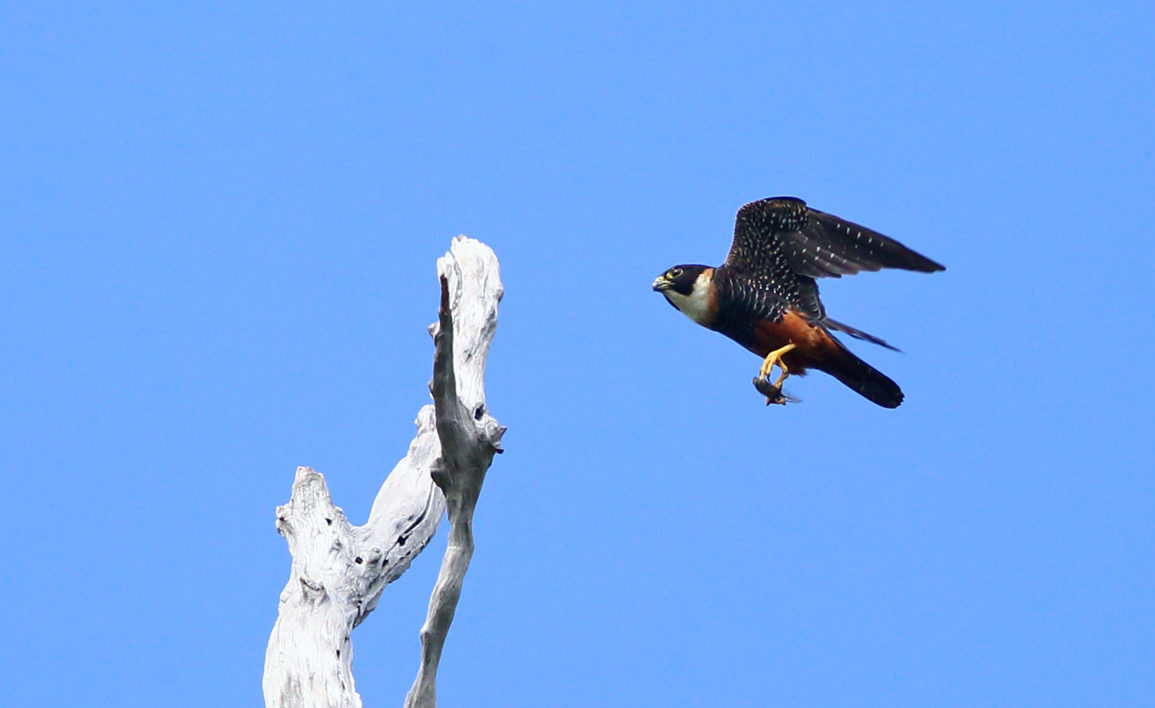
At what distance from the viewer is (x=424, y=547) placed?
5.80 m

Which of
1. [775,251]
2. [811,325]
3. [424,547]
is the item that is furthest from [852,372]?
[424,547]

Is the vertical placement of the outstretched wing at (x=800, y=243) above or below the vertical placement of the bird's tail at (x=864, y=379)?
above

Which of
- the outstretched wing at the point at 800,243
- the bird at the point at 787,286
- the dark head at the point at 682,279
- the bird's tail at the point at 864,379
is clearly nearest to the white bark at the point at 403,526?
the dark head at the point at 682,279

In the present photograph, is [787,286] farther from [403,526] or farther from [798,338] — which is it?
[403,526]

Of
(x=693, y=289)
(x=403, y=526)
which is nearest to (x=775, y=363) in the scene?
(x=693, y=289)

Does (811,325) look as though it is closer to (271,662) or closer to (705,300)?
(705,300)

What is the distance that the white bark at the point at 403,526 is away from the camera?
4730mm

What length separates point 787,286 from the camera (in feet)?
20.3

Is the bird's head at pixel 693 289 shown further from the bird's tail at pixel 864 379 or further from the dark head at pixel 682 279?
the bird's tail at pixel 864 379

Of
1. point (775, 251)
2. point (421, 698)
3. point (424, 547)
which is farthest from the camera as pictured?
point (775, 251)

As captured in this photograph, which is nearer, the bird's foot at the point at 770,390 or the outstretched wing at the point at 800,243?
the bird's foot at the point at 770,390

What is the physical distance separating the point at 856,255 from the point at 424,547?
244 centimetres

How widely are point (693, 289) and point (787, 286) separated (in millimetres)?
551

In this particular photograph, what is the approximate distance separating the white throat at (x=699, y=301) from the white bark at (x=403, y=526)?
33.2 inches
